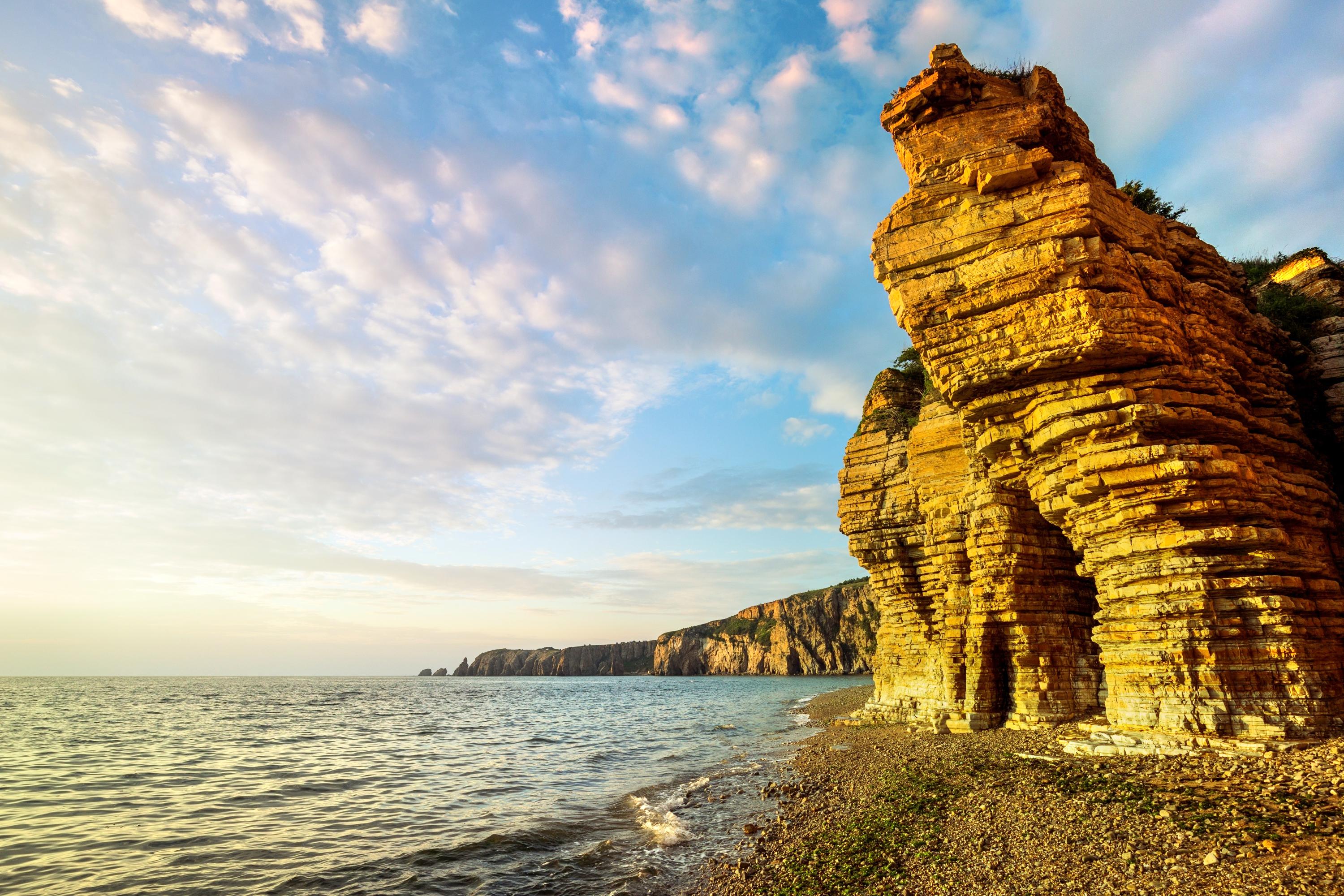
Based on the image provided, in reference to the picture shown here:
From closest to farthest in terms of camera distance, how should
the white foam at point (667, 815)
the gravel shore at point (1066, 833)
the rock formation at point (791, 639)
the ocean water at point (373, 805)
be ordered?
the gravel shore at point (1066, 833)
the ocean water at point (373, 805)
the white foam at point (667, 815)
the rock formation at point (791, 639)

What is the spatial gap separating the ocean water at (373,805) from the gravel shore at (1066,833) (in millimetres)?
2032

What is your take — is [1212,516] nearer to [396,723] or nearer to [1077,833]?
[1077,833]

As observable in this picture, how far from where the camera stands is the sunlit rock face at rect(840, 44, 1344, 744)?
1104 cm

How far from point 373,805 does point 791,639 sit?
135m

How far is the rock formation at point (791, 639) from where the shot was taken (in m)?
131

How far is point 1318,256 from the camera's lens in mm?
21188

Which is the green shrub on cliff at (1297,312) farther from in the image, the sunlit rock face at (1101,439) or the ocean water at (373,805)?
the ocean water at (373,805)

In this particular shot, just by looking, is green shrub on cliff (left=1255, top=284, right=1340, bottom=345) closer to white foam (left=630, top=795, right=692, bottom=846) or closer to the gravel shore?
the gravel shore

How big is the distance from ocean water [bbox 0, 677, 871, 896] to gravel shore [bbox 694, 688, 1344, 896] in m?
2.03

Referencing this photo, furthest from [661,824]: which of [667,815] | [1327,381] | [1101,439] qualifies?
[1327,381]

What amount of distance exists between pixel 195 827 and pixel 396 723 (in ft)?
97.4

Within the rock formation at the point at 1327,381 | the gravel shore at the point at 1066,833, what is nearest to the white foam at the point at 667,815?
the gravel shore at the point at 1066,833

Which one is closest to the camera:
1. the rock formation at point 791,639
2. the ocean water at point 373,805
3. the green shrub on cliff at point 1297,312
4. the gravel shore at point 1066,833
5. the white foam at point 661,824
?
the gravel shore at point 1066,833

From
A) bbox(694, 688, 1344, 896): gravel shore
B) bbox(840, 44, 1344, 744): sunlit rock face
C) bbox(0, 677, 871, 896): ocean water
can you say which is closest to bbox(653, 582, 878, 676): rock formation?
bbox(0, 677, 871, 896): ocean water
